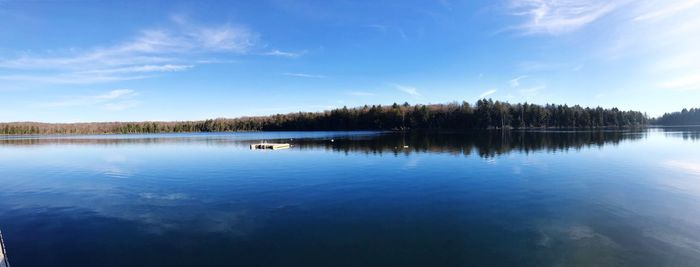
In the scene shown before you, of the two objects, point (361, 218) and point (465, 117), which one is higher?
point (465, 117)

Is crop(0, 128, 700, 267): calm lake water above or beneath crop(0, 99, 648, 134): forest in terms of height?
beneath

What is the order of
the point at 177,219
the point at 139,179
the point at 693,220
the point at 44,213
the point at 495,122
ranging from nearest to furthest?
the point at 693,220 → the point at 177,219 → the point at 44,213 → the point at 139,179 → the point at 495,122

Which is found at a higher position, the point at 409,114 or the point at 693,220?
the point at 409,114

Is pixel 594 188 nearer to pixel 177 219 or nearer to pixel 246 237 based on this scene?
pixel 246 237

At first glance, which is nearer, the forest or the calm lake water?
the calm lake water

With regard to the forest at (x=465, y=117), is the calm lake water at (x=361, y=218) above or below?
below

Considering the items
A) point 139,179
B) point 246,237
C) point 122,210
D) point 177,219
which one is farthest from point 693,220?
point 139,179

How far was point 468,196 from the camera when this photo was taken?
59.0 feet

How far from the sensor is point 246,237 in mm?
12125

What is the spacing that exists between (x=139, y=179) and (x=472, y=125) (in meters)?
142

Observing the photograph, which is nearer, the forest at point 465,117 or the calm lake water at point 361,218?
the calm lake water at point 361,218

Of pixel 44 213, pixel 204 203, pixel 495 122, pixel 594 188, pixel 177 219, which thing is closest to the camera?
pixel 177 219

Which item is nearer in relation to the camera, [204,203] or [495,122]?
[204,203]

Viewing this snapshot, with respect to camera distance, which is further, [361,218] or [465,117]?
[465,117]
